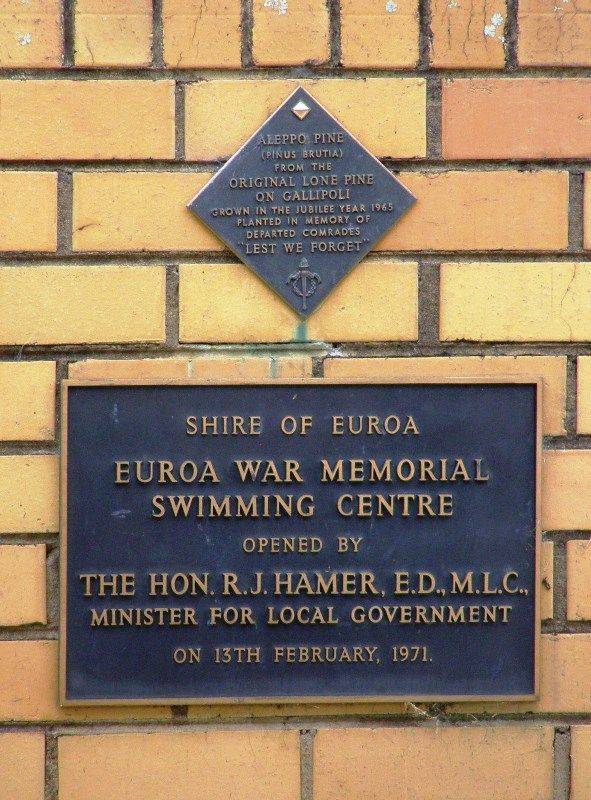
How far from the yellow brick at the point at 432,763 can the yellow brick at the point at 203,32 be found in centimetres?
161

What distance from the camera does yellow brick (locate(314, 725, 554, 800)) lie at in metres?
2.34

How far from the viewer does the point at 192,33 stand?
7.80 ft

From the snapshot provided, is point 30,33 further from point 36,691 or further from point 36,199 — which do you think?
point 36,691

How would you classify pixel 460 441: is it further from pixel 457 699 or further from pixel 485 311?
pixel 457 699

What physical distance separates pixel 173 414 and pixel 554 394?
0.91 metres

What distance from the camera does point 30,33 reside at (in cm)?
237

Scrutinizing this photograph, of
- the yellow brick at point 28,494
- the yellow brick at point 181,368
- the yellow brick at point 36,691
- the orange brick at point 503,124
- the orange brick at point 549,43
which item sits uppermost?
the orange brick at point 549,43

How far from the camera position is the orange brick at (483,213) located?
2.39m

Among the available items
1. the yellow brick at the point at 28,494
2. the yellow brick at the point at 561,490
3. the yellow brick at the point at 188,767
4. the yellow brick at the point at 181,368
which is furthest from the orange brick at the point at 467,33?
the yellow brick at the point at 188,767

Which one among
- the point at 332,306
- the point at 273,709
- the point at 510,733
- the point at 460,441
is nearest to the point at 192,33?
the point at 332,306

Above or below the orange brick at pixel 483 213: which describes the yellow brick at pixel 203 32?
above

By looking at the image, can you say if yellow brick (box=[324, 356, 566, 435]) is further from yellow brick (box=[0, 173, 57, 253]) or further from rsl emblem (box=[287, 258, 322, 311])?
yellow brick (box=[0, 173, 57, 253])

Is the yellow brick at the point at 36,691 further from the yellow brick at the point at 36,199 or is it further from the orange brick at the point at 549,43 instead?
the orange brick at the point at 549,43

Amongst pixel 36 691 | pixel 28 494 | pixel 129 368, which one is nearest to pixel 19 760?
pixel 36 691
